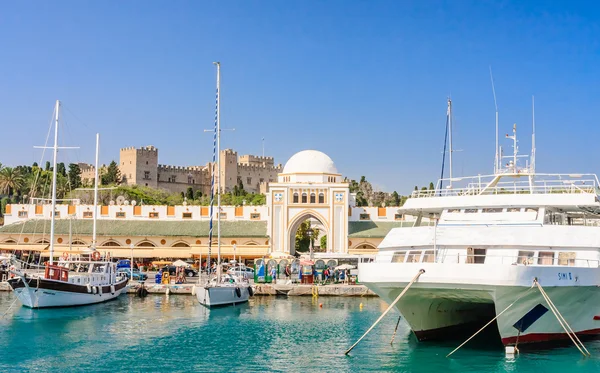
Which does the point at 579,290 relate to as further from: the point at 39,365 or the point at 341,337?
the point at 39,365

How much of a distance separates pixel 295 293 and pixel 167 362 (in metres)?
25.7

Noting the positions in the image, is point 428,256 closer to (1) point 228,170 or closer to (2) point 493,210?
(2) point 493,210

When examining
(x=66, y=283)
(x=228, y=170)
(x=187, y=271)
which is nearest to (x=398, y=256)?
(x=66, y=283)

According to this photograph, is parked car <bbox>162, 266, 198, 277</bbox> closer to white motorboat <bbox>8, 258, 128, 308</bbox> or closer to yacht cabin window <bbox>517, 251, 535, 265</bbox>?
white motorboat <bbox>8, 258, 128, 308</bbox>

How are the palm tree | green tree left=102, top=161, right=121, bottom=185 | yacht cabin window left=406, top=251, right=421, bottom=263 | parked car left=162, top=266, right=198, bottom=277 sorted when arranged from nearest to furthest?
yacht cabin window left=406, top=251, right=421, bottom=263 < parked car left=162, top=266, right=198, bottom=277 < the palm tree < green tree left=102, top=161, right=121, bottom=185

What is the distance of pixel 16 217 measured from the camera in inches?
2970

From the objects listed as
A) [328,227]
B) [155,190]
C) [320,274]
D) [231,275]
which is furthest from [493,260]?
[155,190]

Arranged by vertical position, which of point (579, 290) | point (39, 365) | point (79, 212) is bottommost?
point (39, 365)

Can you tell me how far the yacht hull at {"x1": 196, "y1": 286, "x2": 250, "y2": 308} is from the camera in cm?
4184

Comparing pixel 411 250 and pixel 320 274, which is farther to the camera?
pixel 320 274

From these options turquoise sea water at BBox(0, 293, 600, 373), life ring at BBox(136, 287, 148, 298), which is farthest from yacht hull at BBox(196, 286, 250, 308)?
life ring at BBox(136, 287, 148, 298)

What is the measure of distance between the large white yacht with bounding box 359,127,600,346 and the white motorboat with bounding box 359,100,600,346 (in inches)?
1.3

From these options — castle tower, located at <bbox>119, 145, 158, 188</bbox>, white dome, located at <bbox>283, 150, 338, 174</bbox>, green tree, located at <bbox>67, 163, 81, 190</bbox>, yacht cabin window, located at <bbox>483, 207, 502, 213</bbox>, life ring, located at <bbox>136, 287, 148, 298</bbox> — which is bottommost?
life ring, located at <bbox>136, 287, 148, 298</bbox>

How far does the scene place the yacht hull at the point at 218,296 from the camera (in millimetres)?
41844
